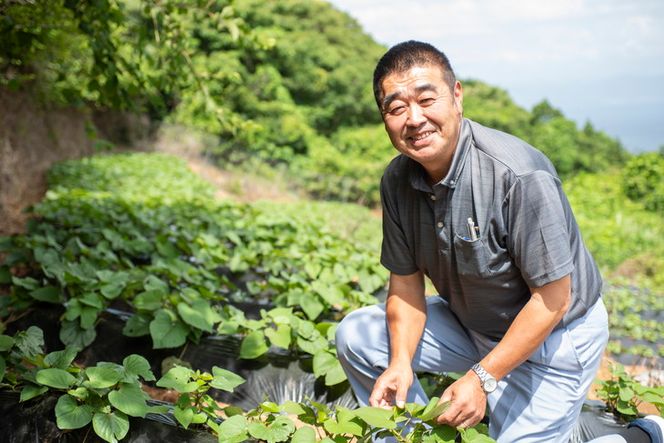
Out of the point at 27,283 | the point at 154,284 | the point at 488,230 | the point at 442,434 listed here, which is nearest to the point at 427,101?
the point at 488,230

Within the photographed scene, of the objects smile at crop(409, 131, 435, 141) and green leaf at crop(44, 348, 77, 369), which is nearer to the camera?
smile at crop(409, 131, 435, 141)

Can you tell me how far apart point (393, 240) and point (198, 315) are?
1.11 m

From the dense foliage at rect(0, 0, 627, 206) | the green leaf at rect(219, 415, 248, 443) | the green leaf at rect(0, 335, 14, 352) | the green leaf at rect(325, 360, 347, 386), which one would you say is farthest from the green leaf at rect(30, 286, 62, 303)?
the dense foliage at rect(0, 0, 627, 206)

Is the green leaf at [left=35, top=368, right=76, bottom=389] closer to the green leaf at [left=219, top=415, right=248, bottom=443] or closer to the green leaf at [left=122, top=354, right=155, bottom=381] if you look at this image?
the green leaf at [left=122, top=354, right=155, bottom=381]

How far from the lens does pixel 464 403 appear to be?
1773 millimetres

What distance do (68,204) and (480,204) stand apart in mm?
4626

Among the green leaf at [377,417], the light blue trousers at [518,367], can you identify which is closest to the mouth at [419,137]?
the light blue trousers at [518,367]

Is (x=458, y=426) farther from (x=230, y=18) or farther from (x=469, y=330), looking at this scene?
(x=230, y=18)

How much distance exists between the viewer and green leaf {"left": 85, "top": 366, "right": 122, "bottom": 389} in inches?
77.7

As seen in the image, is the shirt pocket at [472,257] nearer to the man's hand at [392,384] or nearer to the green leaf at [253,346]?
the man's hand at [392,384]

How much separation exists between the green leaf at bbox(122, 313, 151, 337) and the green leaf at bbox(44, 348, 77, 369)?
726 mm

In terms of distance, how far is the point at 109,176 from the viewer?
10.0m

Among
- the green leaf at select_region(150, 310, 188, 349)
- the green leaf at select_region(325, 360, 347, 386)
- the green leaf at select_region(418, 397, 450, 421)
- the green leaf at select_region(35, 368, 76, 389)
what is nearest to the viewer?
the green leaf at select_region(418, 397, 450, 421)

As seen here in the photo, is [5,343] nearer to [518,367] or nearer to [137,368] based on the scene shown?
[137,368]
